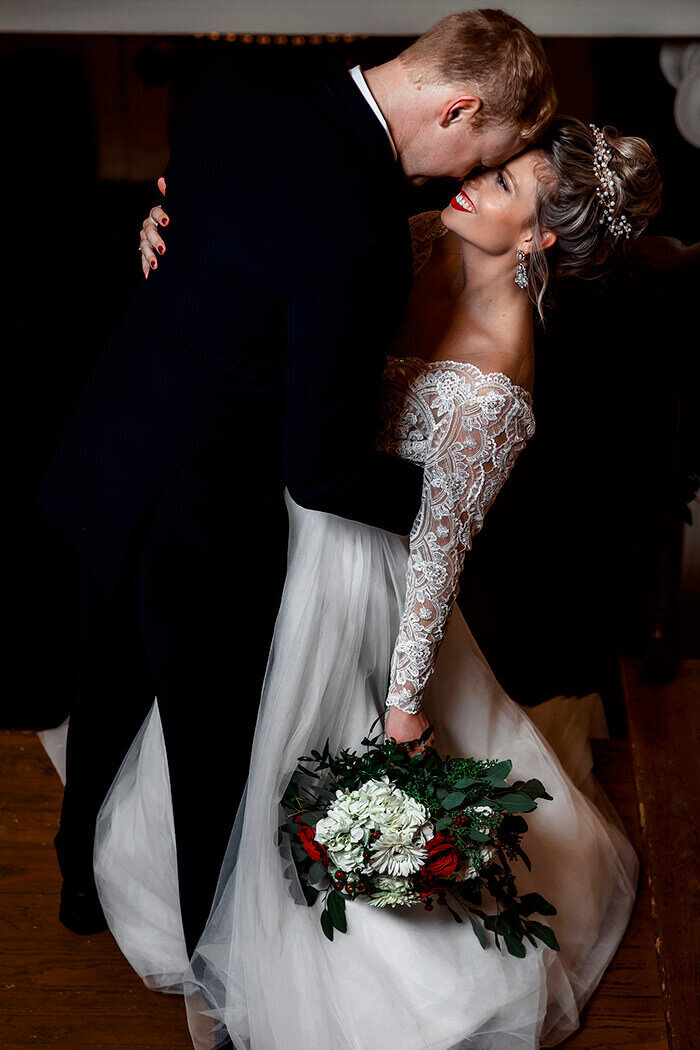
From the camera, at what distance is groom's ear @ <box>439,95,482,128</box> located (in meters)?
1.58

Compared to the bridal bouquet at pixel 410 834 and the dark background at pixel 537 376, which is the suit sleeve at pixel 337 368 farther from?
the dark background at pixel 537 376

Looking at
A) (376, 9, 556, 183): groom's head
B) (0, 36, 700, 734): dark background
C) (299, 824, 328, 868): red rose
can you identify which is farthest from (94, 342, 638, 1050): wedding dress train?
(0, 36, 700, 734): dark background

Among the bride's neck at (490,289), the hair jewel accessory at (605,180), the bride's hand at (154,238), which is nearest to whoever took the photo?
the bride's hand at (154,238)

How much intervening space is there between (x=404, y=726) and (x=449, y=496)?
510 mm

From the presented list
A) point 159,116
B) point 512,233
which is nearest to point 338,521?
point 512,233

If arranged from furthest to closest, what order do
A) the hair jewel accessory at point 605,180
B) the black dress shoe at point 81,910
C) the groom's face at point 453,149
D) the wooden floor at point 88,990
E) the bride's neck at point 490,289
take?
the black dress shoe at point 81,910
the wooden floor at point 88,990
the bride's neck at point 490,289
the hair jewel accessory at point 605,180
the groom's face at point 453,149

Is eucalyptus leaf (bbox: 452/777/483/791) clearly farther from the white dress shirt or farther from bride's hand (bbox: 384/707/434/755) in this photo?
the white dress shirt

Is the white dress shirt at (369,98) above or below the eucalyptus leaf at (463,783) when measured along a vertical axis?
above

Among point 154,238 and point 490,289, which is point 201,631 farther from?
point 490,289

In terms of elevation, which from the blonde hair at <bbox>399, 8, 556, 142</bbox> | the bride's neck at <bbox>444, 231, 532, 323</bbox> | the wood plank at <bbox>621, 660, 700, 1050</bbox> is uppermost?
the blonde hair at <bbox>399, 8, 556, 142</bbox>

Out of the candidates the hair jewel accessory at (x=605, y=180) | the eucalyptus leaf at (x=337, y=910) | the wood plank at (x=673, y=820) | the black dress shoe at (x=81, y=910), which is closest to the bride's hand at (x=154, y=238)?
the hair jewel accessory at (x=605, y=180)

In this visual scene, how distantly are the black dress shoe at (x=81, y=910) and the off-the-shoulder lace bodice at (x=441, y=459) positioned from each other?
0.97 metres

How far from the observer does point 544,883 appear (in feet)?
7.56

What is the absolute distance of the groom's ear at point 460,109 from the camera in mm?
1585
